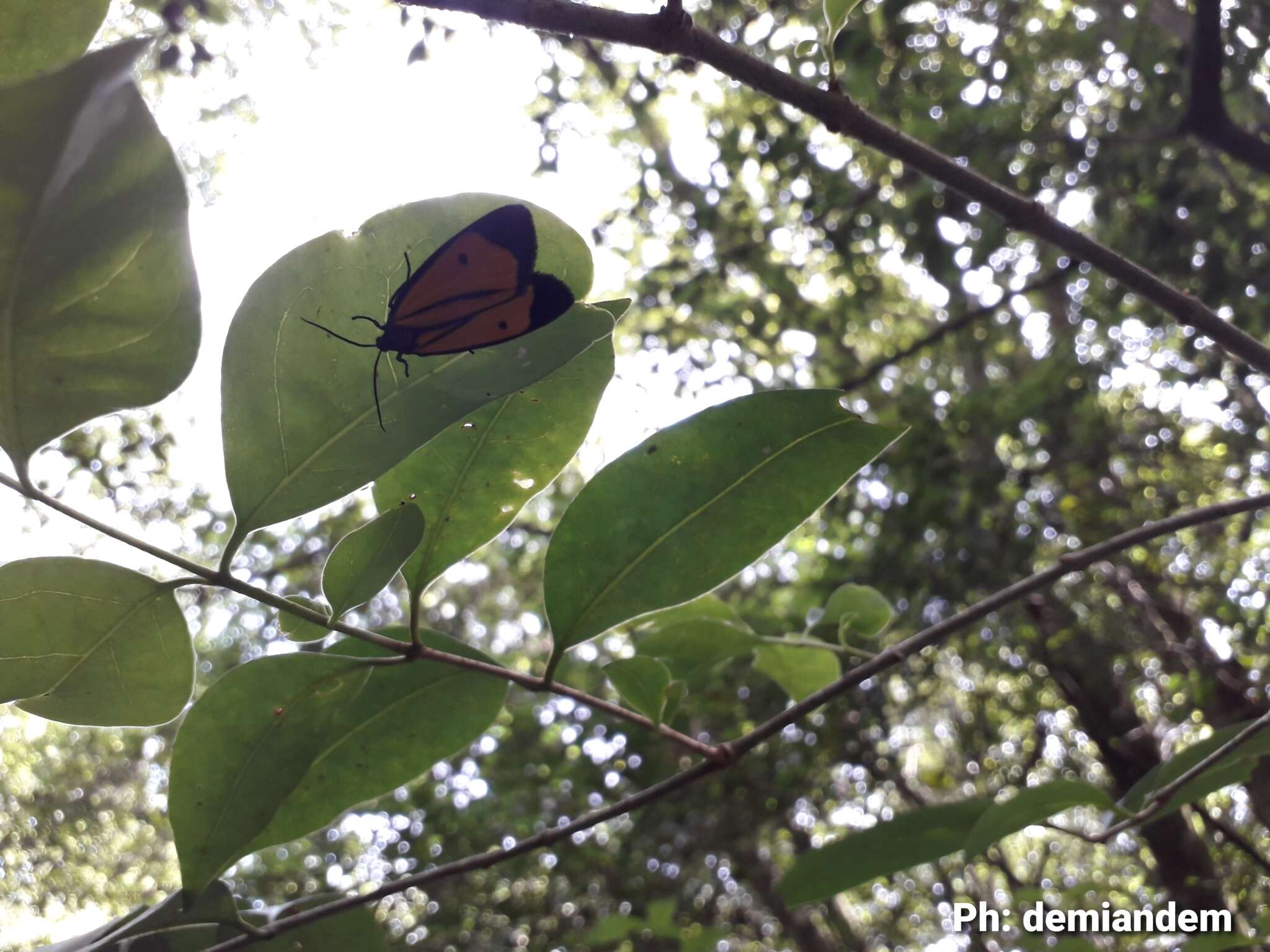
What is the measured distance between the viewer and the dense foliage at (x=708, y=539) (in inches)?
21.3

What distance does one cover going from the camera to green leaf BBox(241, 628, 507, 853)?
28.0 inches

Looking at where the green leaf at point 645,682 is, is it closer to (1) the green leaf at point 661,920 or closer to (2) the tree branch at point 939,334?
(1) the green leaf at point 661,920

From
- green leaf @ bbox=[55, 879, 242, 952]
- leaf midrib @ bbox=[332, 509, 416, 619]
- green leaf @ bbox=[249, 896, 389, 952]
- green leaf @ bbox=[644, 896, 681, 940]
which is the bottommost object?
green leaf @ bbox=[644, 896, 681, 940]

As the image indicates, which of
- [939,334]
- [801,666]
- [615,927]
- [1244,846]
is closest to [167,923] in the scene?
[801,666]

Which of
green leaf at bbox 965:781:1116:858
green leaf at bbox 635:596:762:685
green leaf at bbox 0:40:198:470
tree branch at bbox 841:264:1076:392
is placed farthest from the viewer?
tree branch at bbox 841:264:1076:392

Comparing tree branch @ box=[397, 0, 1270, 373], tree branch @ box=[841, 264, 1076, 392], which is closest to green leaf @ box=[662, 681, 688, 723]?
tree branch @ box=[397, 0, 1270, 373]

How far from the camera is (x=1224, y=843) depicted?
3035 millimetres

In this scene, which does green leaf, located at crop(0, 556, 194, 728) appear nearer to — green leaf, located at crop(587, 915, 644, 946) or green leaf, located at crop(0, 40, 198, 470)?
green leaf, located at crop(0, 40, 198, 470)

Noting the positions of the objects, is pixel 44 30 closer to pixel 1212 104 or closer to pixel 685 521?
pixel 685 521

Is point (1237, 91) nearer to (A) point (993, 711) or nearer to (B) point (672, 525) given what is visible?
(B) point (672, 525)

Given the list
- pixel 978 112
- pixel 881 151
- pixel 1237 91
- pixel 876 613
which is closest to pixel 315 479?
pixel 881 151

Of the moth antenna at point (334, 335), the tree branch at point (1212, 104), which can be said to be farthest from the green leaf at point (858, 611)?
the tree branch at point (1212, 104)

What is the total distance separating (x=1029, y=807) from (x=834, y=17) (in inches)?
28.0

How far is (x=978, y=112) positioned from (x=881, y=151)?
242 cm
